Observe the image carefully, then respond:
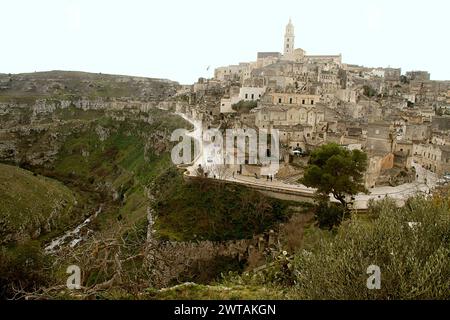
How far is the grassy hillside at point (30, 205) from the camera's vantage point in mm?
48031

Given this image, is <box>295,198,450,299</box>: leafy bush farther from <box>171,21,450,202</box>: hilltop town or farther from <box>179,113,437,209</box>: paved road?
<box>171,21,450,202</box>: hilltop town

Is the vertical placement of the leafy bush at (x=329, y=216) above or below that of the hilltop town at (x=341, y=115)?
below

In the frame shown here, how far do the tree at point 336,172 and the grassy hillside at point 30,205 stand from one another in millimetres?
28992

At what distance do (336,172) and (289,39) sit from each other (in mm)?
80201

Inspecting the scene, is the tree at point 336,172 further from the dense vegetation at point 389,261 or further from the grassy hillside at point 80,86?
the grassy hillside at point 80,86

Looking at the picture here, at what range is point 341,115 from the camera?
58.6 metres

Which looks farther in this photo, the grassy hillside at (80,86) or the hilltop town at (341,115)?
the grassy hillside at (80,86)

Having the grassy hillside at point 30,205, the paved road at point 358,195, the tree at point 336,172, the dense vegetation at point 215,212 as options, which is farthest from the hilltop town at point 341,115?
the grassy hillside at point 30,205

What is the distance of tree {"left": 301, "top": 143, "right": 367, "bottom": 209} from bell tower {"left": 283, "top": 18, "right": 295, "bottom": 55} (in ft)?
256

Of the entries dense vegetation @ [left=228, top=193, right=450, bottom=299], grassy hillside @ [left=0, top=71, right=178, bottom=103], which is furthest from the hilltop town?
grassy hillside @ [left=0, top=71, right=178, bottom=103]

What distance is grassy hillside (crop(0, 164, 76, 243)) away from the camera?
4803 centimetres

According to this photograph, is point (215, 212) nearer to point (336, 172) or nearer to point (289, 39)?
point (336, 172)

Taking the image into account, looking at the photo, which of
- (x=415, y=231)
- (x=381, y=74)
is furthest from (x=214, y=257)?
(x=381, y=74)

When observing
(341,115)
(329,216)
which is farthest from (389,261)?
(341,115)
